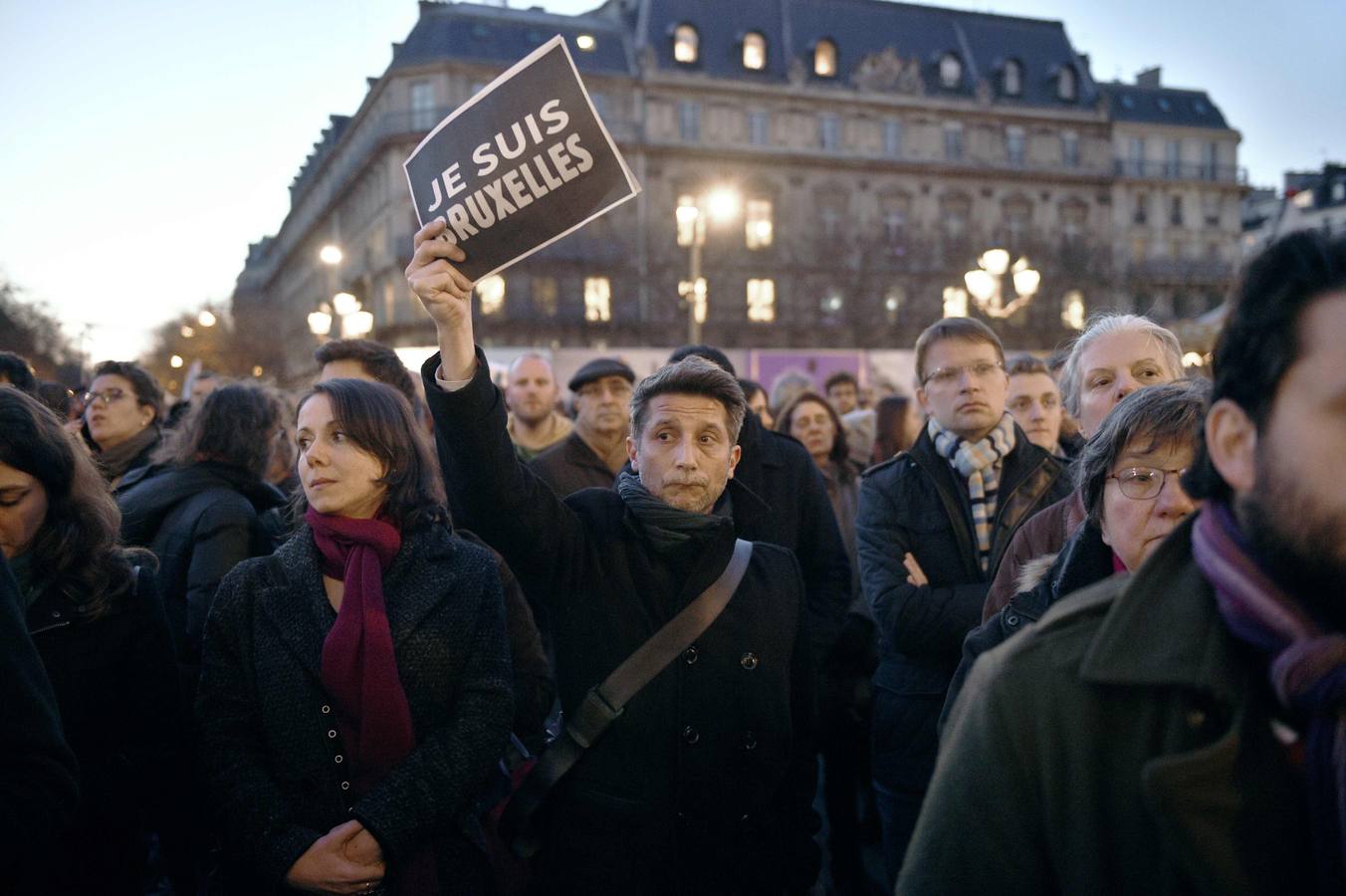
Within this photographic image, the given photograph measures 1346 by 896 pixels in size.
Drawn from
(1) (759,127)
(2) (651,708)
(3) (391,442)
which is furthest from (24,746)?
(1) (759,127)

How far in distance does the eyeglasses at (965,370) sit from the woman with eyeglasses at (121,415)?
4.06 m

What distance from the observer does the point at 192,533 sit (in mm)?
3717

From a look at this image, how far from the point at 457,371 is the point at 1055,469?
7.89ft

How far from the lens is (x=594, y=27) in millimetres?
42656

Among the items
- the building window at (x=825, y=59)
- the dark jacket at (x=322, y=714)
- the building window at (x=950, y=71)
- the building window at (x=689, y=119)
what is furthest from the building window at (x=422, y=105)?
the dark jacket at (x=322, y=714)

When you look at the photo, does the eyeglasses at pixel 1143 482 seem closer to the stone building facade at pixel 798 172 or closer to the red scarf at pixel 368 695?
the red scarf at pixel 368 695

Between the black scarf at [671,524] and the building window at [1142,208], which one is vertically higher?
the building window at [1142,208]

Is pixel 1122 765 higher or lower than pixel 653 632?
higher

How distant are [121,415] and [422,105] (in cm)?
3891

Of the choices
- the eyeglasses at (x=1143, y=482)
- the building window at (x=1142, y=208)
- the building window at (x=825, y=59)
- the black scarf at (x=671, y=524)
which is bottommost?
the black scarf at (x=671, y=524)

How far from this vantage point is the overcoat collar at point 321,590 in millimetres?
2725

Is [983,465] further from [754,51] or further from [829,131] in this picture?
[754,51]

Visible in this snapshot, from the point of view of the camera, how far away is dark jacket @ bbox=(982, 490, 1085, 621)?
2.79 metres

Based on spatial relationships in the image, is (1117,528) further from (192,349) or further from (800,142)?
(192,349)
